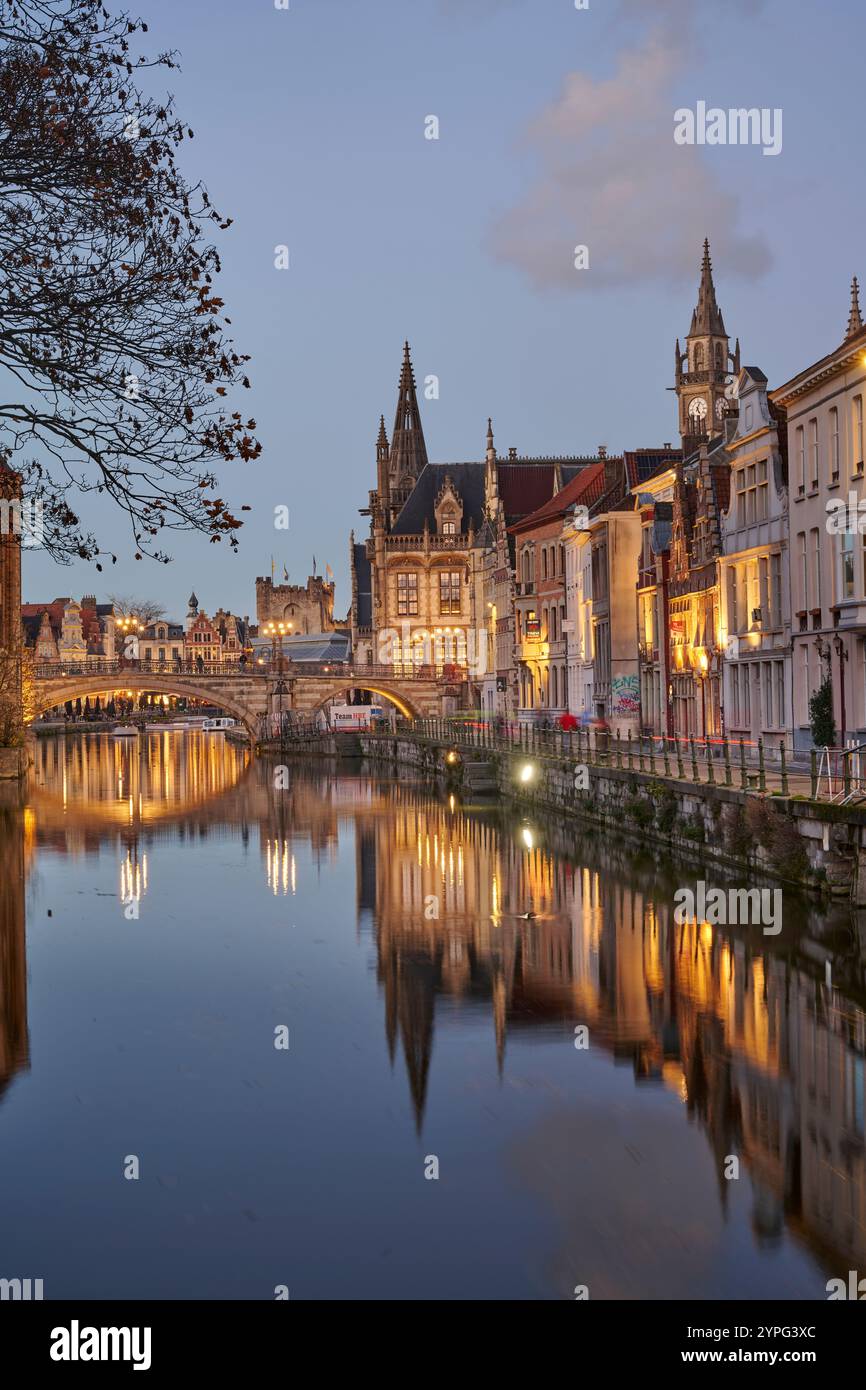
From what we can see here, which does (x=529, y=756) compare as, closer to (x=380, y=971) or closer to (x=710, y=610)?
(x=710, y=610)

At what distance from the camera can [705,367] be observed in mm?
110562

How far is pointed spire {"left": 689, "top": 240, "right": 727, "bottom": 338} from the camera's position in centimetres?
11081

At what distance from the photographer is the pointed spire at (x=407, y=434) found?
13850 cm

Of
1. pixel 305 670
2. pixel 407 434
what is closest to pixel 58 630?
pixel 407 434

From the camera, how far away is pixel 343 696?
12962 centimetres

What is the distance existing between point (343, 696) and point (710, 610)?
277 feet

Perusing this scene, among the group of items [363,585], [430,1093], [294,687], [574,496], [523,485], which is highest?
[523,485]

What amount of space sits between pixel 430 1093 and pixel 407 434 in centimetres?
12529

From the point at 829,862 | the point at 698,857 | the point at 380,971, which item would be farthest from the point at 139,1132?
the point at 698,857

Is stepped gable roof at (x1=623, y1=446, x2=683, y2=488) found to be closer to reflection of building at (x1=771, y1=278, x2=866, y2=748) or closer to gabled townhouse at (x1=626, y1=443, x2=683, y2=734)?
gabled townhouse at (x1=626, y1=443, x2=683, y2=734)

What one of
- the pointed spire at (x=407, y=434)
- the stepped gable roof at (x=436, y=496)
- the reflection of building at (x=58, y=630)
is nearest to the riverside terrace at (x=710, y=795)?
the stepped gable roof at (x=436, y=496)

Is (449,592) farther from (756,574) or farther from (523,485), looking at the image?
(756,574)

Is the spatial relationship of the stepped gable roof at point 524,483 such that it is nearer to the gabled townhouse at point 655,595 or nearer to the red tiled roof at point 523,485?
the red tiled roof at point 523,485

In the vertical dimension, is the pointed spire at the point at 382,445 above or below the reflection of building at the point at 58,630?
above
